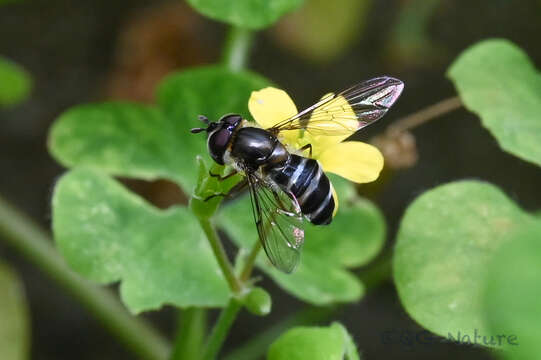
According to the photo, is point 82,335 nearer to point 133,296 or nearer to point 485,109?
point 133,296

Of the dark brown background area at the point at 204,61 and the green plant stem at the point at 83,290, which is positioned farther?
the dark brown background area at the point at 204,61

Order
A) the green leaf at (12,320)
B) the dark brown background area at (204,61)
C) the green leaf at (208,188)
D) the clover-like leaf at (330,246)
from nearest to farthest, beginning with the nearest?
1. the green leaf at (208,188)
2. the clover-like leaf at (330,246)
3. the green leaf at (12,320)
4. the dark brown background area at (204,61)

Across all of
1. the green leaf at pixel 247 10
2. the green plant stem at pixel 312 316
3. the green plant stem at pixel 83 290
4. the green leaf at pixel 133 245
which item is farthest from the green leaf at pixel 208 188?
the green plant stem at pixel 83 290

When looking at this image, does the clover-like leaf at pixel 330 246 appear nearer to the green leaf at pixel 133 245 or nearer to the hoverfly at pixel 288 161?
the green leaf at pixel 133 245

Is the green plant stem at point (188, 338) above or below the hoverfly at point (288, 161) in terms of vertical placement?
below

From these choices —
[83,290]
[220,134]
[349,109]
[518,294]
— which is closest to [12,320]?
[83,290]

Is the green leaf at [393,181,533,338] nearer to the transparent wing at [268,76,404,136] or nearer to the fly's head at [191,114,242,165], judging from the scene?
the transparent wing at [268,76,404,136]

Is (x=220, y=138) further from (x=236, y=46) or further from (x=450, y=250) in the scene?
(x=236, y=46)
